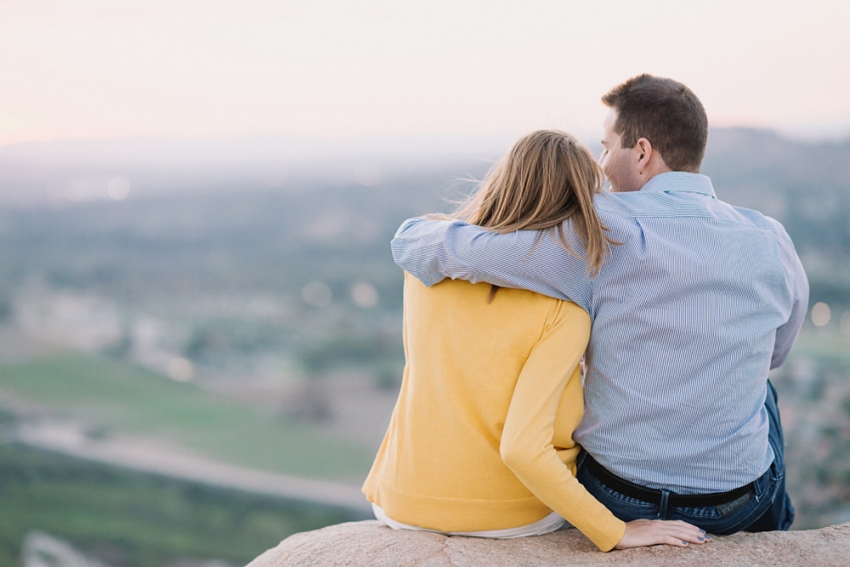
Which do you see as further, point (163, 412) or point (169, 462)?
point (163, 412)

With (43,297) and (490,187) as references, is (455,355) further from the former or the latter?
(43,297)

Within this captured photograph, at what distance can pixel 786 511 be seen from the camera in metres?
1.57

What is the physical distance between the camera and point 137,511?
47.4 feet

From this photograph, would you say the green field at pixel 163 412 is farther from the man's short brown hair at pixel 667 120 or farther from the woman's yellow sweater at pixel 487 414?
the man's short brown hair at pixel 667 120

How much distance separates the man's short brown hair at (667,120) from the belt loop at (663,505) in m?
0.68

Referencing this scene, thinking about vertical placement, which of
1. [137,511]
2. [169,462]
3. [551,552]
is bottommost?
[137,511]

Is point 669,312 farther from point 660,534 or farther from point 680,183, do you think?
point 660,534

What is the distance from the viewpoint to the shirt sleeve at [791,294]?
4.47 feet

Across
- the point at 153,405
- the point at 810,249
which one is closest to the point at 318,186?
the point at 153,405

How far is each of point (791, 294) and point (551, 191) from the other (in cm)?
55

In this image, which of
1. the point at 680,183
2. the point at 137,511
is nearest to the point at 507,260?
the point at 680,183

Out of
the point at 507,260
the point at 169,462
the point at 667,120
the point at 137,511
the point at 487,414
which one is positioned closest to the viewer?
the point at 507,260

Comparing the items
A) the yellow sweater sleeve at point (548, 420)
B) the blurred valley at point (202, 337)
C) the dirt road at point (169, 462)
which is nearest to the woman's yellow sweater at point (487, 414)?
the yellow sweater sleeve at point (548, 420)

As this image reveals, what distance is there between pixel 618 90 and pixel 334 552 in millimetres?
1193
